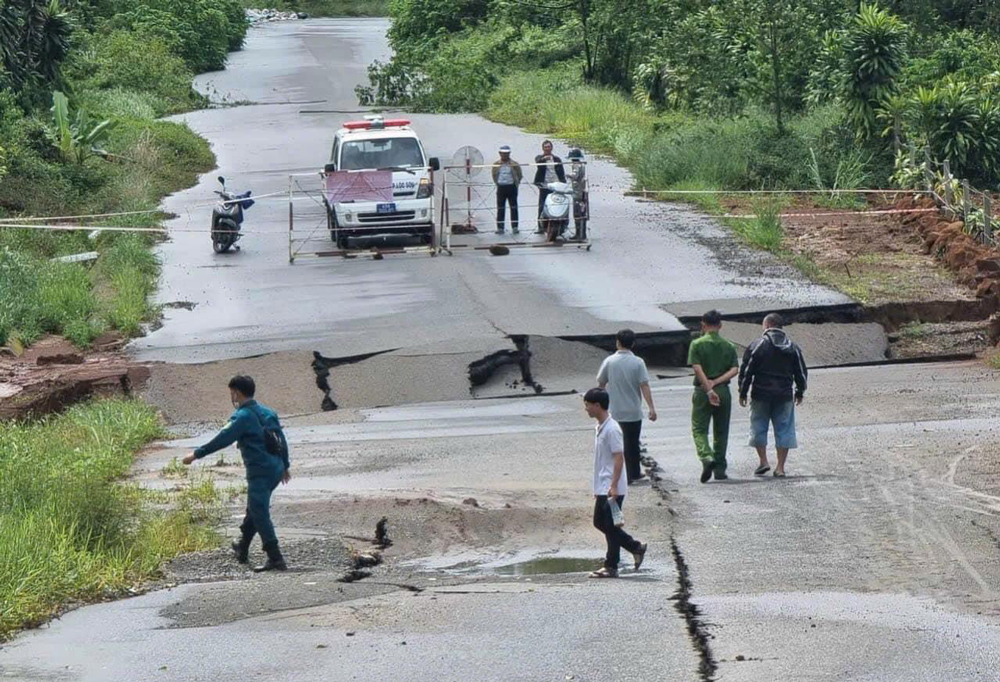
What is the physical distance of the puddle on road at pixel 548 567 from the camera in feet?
35.8

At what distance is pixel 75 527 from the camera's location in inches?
436

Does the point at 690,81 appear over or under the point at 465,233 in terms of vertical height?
over

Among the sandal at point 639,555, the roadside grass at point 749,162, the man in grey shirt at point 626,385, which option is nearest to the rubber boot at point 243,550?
the sandal at point 639,555

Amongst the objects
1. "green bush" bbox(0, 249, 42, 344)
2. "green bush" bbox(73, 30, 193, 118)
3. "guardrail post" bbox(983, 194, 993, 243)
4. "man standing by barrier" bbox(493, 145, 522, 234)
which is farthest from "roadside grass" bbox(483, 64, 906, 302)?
"green bush" bbox(73, 30, 193, 118)

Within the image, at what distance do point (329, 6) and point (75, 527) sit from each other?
8692 centimetres

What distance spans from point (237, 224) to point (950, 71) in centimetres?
1772

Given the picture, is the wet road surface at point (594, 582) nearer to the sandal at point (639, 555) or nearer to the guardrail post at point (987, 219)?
the sandal at point (639, 555)

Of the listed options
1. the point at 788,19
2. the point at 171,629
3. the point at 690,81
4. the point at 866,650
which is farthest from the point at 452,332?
the point at 690,81

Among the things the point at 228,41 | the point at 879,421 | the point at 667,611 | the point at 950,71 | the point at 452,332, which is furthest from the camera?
the point at 228,41

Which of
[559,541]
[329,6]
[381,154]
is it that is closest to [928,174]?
[381,154]

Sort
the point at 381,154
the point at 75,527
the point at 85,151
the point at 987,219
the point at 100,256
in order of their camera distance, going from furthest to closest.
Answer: the point at 85,151 → the point at 381,154 → the point at 100,256 → the point at 987,219 → the point at 75,527

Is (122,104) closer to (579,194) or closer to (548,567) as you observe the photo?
(579,194)

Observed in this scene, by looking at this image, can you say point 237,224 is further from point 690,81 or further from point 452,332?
point 690,81

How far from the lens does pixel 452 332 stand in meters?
20.5
